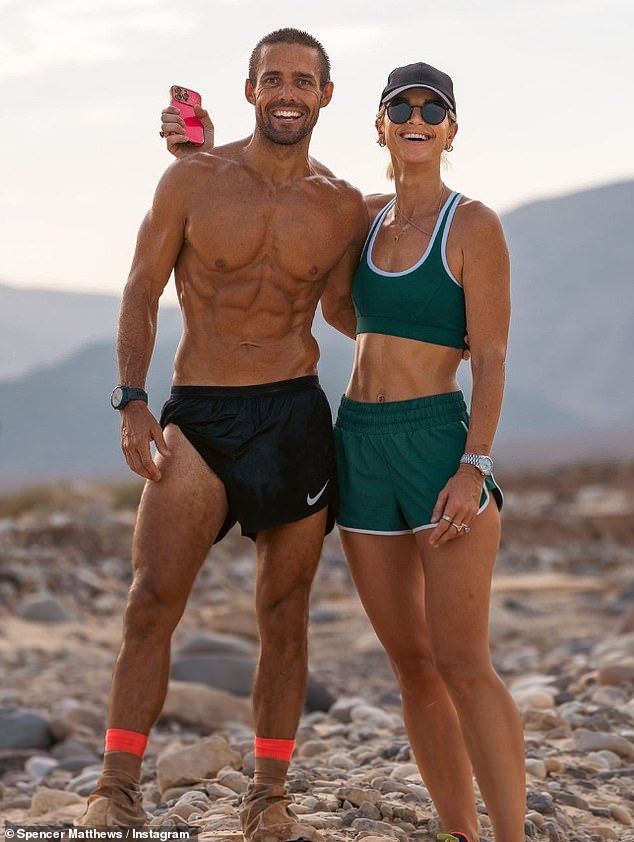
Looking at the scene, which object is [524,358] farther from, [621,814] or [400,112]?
[400,112]

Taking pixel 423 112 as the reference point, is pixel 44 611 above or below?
above

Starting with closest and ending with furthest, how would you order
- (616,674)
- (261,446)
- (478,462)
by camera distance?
1. (478,462)
2. (261,446)
3. (616,674)

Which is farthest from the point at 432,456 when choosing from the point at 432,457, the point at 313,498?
the point at 313,498

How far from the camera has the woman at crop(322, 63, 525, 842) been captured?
470 centimetres

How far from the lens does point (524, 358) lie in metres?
133

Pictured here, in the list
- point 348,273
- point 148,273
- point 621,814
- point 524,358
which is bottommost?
point 621,814

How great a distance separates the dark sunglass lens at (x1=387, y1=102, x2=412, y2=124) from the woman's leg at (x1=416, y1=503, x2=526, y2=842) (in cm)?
147

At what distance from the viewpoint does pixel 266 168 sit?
5.04 metres

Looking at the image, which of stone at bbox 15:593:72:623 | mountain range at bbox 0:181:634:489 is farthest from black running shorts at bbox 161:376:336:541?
mountain range at bbox 0:181:634:489

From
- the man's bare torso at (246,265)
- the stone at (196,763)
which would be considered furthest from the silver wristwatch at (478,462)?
the stone at (196,763)

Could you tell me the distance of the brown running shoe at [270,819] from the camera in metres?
4.89

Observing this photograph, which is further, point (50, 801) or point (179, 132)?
point (50, 801)

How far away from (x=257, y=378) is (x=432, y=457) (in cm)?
70

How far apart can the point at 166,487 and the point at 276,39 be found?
1.68 meters
